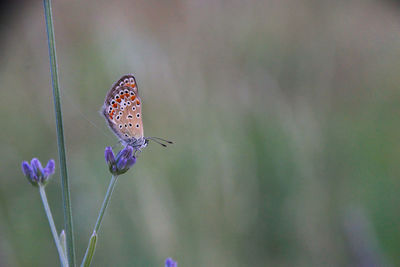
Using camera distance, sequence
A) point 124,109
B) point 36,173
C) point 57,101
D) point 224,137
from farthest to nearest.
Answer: point 224,137, point 124,109, point 36,173, point 57,101

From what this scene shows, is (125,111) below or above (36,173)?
above

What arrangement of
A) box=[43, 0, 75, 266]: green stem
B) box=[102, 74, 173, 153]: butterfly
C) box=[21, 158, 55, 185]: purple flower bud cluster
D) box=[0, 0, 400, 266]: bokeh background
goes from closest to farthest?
box=[43, 0, 75, 266]: green stem → box=[21, 158, 55, 185]: purple flower bud cluster → box=[102, 74, 173, 153]: butterfly → box=[0, 0, 400, 266]: bokeh background

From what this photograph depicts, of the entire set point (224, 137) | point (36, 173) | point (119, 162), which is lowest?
point (36, 173)

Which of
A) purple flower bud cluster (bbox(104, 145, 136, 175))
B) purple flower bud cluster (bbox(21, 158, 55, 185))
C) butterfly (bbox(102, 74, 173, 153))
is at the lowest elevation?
purple flower bud cluster (bbox(21, 158, 55, 185))

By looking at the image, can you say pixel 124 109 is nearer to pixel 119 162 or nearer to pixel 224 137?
pixel 119 162

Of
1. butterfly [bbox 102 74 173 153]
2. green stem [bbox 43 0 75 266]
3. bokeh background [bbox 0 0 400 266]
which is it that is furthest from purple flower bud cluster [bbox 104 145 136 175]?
bokeh background [bbox 0 0 400 266]

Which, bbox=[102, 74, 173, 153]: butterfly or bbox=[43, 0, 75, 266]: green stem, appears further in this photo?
bbox=[102, 74, 173, 153]: butterfly

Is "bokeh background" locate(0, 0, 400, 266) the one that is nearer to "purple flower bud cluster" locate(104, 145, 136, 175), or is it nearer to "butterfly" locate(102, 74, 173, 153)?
"butterfly" locate(102, 74, 173, 153)

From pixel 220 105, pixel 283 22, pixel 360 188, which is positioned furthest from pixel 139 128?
pixel 283 22

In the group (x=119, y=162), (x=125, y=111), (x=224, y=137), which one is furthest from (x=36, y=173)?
(x=224, y=137)
